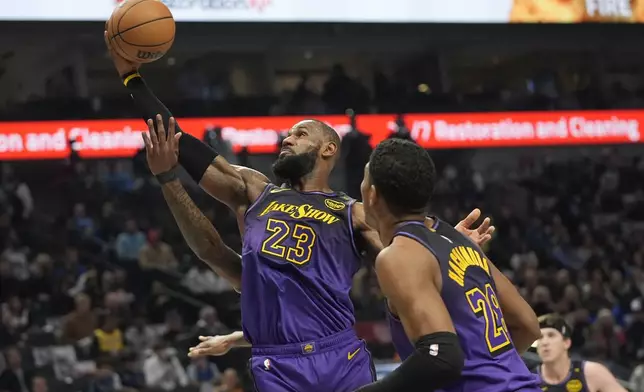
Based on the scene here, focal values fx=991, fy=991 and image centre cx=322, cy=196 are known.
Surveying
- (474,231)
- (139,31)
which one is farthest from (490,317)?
(139,31)

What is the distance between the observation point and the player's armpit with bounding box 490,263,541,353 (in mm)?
3160

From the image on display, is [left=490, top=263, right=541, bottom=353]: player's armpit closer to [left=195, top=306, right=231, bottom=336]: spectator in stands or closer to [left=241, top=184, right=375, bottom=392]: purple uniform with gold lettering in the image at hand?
[left=241, top=184, right=375, bottom=392]: purple uniform with gold lettering

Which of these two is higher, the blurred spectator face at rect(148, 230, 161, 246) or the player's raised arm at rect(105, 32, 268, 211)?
the blurred spectator face at rect(148, 230, 161, 246)

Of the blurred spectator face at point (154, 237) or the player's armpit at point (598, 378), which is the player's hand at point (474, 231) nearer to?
the player's armpit at point (598, 378)

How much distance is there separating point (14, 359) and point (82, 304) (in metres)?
1.04

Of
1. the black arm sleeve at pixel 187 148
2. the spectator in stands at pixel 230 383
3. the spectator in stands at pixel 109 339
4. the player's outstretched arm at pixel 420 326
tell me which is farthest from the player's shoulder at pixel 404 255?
the spectator in stands at pixel 109 339

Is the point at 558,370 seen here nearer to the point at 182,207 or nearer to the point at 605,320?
the point at 182,207

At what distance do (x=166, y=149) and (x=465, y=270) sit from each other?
1734 millimetres

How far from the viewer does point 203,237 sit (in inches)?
177

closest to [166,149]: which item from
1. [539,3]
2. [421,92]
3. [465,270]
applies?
[465,270]

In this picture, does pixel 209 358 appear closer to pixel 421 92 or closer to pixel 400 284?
pixel 421 92

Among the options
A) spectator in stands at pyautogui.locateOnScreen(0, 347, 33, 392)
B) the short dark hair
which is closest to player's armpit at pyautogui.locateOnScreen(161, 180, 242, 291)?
the short dark hair

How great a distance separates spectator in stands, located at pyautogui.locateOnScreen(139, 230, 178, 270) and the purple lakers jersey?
7912 millimetres

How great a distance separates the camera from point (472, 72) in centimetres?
1639
